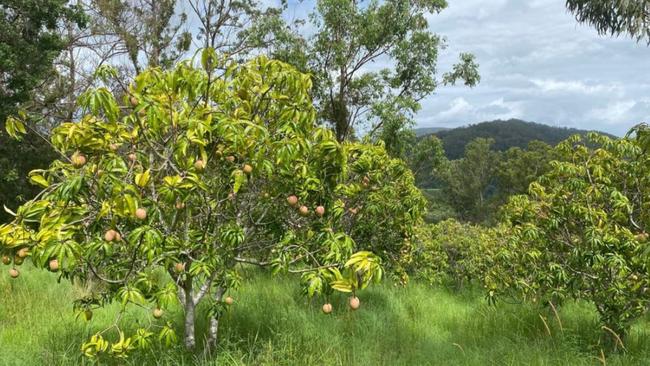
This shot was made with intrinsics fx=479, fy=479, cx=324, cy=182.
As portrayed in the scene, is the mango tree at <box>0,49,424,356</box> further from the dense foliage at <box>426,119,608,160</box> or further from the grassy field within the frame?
the dense foliage at <box>426,119,608,160</box>

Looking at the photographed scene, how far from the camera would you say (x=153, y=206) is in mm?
3088

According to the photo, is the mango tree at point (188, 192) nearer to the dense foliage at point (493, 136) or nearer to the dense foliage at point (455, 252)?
the dense foliage at point (455, 252)

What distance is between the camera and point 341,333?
5328mm

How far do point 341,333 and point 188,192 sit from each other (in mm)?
2918

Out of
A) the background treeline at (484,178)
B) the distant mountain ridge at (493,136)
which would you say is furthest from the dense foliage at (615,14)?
the distant mountain ridge at (493,136)

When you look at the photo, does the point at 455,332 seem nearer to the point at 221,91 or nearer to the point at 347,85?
the point at 221,91

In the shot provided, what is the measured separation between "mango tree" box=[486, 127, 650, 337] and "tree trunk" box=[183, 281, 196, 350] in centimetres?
345

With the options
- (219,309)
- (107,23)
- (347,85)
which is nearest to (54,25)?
(107,23)

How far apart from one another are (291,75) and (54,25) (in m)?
12.6

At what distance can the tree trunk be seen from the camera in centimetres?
401

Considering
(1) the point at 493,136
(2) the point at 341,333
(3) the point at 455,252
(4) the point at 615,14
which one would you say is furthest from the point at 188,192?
(1) the point at 493,136

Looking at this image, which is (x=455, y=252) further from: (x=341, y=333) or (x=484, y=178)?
(x=484, y=178)

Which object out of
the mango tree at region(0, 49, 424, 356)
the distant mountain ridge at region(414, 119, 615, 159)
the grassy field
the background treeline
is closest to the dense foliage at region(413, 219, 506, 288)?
the grassy field

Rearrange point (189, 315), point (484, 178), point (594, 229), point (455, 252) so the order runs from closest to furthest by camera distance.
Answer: point (189, 315), point (594, 229), point (455, 252), point (484, 178)
